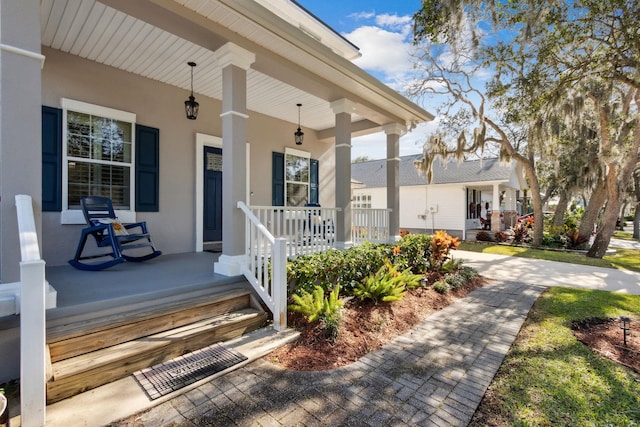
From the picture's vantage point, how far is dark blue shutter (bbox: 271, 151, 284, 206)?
7004mm

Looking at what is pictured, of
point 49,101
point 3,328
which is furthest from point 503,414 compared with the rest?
point 49,101

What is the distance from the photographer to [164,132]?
5.32 meters

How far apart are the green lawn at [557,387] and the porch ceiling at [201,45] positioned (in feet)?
13.8

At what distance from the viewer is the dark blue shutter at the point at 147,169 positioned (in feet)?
16.4

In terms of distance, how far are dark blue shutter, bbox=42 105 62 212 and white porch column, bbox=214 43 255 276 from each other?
2.39 metres

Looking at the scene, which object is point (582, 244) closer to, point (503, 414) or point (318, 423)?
point (503, 414)

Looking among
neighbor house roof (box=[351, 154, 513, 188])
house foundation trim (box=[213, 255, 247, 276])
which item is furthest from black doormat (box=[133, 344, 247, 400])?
neighbor house roof (box=[351, 154, 513, 188])

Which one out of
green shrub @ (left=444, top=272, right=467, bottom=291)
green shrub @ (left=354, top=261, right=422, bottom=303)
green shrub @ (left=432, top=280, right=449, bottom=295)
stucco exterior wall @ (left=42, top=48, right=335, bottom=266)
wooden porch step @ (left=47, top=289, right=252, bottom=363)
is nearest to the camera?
wooden porch step @ (left=47, top=289, right=252, bottom=363)

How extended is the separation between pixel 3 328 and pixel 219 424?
1.72 m

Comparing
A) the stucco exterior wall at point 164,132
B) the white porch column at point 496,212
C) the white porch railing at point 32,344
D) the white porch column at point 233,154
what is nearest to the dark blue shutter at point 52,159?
the stucco exterior wall at point 164,132

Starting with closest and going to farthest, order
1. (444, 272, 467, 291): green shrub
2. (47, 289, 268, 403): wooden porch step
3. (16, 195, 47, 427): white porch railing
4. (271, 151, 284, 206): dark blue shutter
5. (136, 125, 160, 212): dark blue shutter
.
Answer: (16, 195, 47, 427): white porch railing
(47, 289, 268, 403): wooden porch step
(136, 125, 160, 212): dark blue shutter
(444, 272, 467, 291): green shrub
(271, 151, 284, 206): dark blue shutter

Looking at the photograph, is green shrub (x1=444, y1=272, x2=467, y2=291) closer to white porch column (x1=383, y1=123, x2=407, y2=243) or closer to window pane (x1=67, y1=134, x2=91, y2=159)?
white porch column (x1=383, y1=123, x2=407, y2=243)

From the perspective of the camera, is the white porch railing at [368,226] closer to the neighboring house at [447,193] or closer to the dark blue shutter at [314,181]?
the dark blue shutter at [314,181]

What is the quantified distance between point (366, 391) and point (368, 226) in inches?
158
